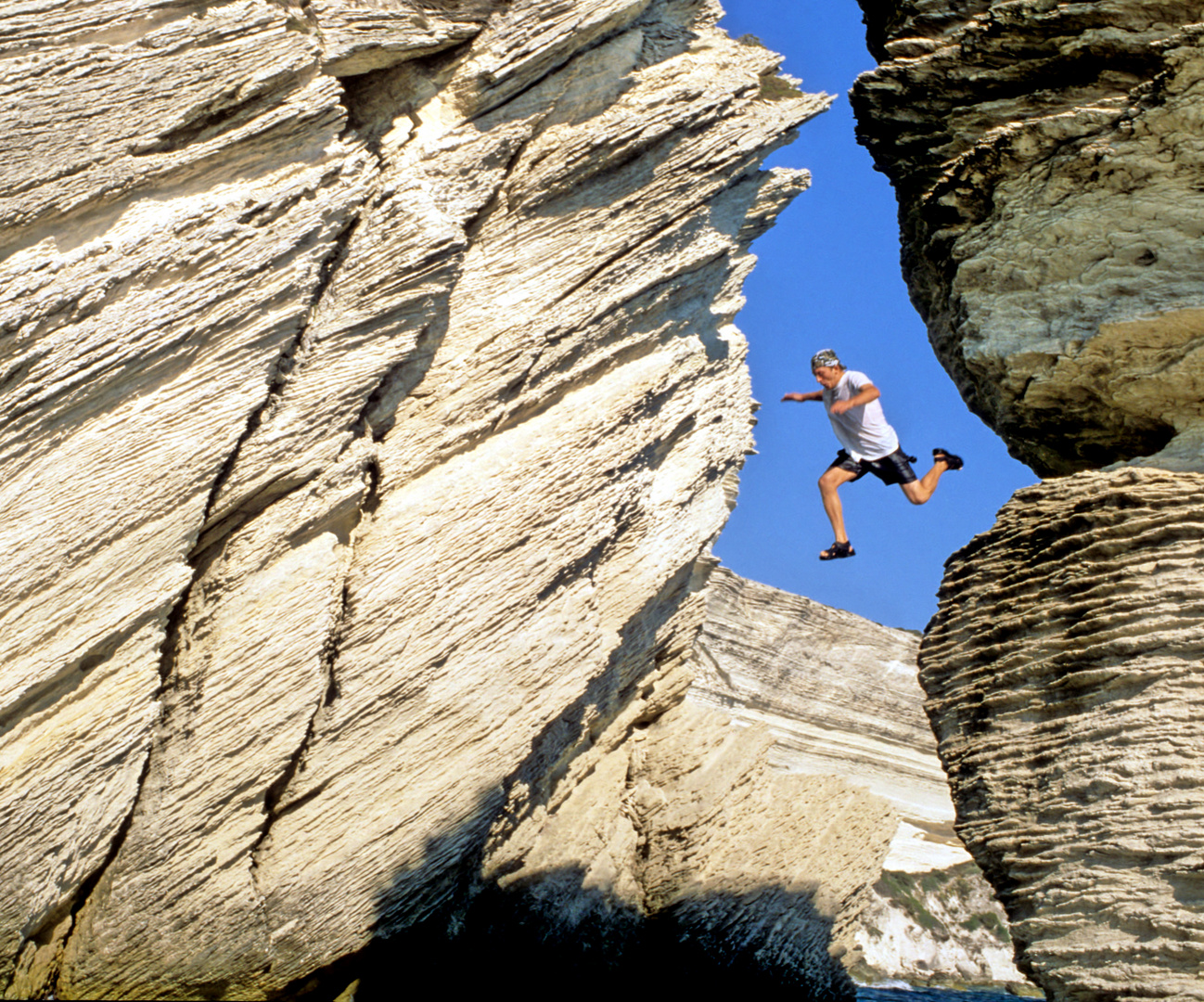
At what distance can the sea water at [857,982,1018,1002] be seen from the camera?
21.4 m

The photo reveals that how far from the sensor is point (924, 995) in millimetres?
23016

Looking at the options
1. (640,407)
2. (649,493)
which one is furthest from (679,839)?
(640,407)

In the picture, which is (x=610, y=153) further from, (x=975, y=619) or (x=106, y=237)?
(x=975, y=619)

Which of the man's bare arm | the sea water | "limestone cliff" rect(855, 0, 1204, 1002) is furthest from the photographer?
the sea water

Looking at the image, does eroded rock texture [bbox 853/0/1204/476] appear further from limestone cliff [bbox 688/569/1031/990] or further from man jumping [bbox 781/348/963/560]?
limestone cliff [bbox 688/569/1031/990]

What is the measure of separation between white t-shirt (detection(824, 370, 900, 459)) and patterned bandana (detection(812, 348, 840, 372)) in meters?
0.18

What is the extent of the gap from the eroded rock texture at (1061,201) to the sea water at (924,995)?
53.3 ft

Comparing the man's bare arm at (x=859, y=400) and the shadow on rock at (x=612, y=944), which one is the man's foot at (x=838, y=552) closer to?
the man's bare arm at (x=859, y=400)

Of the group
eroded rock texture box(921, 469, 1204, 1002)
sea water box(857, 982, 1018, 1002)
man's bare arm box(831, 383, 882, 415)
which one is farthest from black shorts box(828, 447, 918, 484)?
sea water box(857, 982, 1018, 1002)

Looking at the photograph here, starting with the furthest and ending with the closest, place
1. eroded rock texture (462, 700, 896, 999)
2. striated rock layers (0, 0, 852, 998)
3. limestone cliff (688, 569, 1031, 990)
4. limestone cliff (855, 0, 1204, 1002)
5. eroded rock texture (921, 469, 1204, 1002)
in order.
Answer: limestone cliff (688, 569, 1031, 990), eroded rock texture (462, 700, 896, 999), striated rock layers (0, 0, 852, 998), limestone cliff (855, 0, 1204, 1002), eroded rock texture (921, 469, 1204, 1002)

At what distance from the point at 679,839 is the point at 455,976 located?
12.5 ft

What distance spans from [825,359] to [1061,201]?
10.9 feet

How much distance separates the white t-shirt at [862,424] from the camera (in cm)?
1079

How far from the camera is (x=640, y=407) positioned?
14.4 meters
